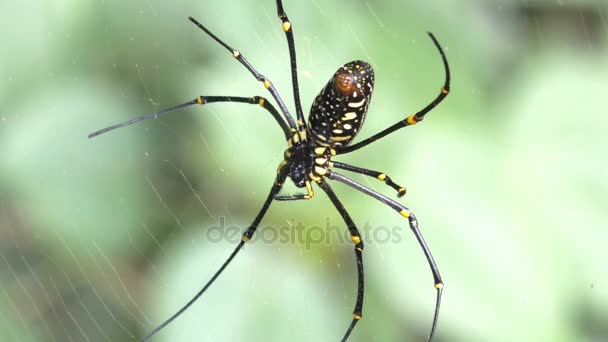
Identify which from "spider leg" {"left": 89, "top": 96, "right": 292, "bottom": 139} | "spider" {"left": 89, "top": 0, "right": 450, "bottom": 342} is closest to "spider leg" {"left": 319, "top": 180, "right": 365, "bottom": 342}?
"spider" {"left": 89, "top": 0, "right": 450, "bottom": 342}

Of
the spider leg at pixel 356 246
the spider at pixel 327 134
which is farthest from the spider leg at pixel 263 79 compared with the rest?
the spider leg at pixel 356 246

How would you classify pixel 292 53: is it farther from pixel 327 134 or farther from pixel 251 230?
pixel 251 230

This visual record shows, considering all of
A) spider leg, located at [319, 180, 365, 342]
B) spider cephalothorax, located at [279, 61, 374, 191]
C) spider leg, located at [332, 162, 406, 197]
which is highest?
spider cephalothorax, located at [279, 61, 374, 191]

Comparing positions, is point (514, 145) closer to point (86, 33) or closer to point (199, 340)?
point (199, 340)

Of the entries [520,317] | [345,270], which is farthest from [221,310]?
[520,317]

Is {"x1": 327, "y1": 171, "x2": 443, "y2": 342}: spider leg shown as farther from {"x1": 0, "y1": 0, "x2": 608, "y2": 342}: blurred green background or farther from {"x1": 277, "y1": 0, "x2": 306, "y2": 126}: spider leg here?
{"x1": 277, "y1": 0, "x2": 306, "y2": 126}: spider leg

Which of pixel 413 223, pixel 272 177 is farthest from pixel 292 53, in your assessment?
pixel 413 223

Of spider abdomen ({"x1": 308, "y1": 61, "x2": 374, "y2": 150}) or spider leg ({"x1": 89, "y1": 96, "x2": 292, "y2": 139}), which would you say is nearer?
spider abdomen ({"x1": 308, "y1": 61, "x2": 374, "y2": 150})
